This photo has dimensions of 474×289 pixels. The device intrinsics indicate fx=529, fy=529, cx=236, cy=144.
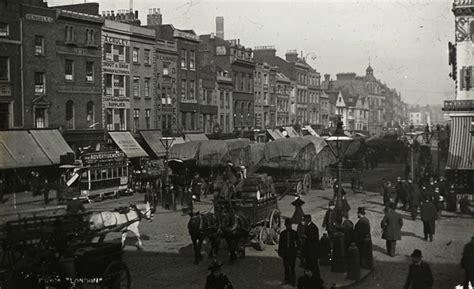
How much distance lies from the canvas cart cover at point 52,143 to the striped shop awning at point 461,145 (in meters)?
22.1

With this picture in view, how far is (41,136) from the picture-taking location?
3155 centimetres

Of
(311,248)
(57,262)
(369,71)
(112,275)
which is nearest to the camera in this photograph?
(57,262)

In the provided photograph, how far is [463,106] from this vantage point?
30062 millimetres

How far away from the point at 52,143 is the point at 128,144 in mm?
7034

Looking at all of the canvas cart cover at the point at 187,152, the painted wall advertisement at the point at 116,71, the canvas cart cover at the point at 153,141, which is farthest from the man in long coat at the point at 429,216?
the painted wall advertisement at the point at 116,71

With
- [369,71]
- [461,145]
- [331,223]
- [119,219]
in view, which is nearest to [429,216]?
[331,223]

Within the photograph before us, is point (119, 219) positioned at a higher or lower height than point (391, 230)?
higher

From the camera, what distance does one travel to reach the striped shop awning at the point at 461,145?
28.1 metres

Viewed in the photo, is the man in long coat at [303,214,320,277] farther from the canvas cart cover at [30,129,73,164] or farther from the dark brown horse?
the canvas cart cover at [30,129,73,164]

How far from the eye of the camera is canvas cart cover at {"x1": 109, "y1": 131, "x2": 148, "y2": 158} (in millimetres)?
37225

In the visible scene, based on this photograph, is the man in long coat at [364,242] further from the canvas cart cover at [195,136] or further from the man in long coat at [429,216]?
the canvas cart cover at [195,136]

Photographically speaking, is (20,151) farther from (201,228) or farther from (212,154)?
(201,228)

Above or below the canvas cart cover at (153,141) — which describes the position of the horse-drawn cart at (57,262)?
below

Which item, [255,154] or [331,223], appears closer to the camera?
[331,223]
